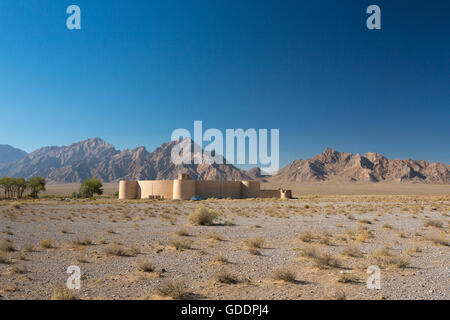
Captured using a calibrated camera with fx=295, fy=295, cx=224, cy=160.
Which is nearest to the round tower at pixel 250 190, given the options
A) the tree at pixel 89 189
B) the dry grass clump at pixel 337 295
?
the tree at pixel 89 189

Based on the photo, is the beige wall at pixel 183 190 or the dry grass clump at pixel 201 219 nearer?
the dry grass clump at pixel 201 219

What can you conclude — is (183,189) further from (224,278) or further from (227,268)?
(224,278)

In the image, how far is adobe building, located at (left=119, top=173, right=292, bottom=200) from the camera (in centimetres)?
6006

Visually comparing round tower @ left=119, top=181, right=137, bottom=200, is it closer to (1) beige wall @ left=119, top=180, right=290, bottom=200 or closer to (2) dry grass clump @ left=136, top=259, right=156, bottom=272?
(1) beige wall @ left=119, top=180, right=290, bottom=200

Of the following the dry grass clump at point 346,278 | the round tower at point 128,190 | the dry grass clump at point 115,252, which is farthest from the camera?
the round tower at point 128,190

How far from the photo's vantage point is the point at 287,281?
7.14 metres

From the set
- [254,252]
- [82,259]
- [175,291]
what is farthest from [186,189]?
[175,291]

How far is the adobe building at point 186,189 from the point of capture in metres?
60.1

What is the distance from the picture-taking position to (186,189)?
59844mm

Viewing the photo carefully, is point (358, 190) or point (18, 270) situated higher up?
Result: point (18, 270)

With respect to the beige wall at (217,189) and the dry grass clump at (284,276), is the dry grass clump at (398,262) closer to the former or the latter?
the dry grass clump at (284,276)

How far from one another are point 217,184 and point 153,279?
57.2m

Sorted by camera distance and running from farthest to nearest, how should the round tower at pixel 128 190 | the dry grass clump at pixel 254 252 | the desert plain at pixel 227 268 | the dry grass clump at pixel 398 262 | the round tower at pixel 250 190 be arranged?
the round tower at pixel 250 190 → the round tower at pixel 128 190 → the dry grass clump at pixel 254 252 → the dry grass clump at pixel 398 262 → the desert plain at pixel 227 268
